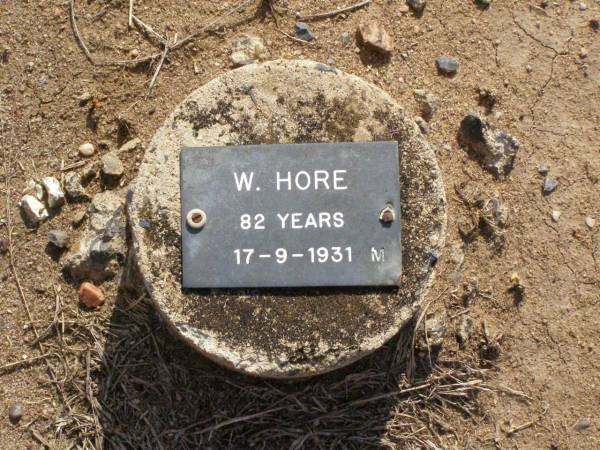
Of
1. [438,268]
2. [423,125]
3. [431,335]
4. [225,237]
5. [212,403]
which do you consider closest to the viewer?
[225,237]

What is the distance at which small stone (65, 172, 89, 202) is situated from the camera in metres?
2.97

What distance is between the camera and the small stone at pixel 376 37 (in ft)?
10.4

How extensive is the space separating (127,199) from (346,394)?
1198mm

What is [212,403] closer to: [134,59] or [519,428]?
[519,428]

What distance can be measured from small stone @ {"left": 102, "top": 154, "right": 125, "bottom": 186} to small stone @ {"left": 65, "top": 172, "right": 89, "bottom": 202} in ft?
0.34

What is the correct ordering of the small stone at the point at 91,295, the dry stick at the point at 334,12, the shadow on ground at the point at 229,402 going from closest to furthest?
the shadow on ground at the point at 229,402
the small stone at the point at 91,295
the dry stick at the point at 334,12

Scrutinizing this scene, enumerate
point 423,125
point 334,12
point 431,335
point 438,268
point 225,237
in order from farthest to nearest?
point 334,12
point 423,125
point 438,268
point 431,335
point 225,237

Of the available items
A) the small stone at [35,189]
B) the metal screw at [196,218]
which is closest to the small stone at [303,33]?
the metal screw at [196,218]

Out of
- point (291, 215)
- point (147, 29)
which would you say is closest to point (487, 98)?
point (291, 215)

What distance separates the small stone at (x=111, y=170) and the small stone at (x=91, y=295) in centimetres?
45

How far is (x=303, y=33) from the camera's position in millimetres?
3178

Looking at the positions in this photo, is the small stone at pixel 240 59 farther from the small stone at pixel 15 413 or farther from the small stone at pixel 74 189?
the small stone at pixel 15 413

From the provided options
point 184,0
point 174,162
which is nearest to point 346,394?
point 174,162

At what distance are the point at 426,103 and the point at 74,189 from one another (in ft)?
5.20
